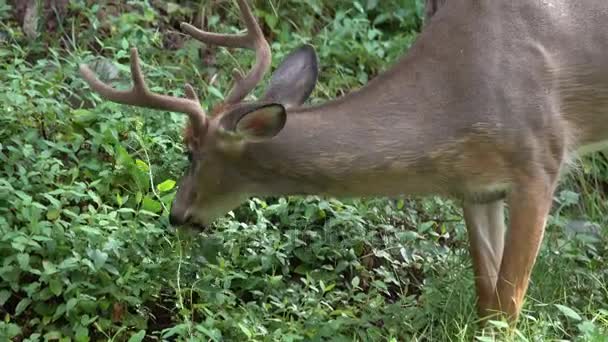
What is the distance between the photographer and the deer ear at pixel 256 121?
20.8 ft

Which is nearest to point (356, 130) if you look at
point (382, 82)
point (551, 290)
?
point (382, 82)

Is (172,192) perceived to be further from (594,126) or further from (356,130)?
(594,126)

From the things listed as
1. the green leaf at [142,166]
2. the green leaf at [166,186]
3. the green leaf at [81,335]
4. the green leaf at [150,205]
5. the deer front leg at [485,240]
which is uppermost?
the green leaf at [166,186]

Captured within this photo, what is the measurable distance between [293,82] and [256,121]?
2.21 ft

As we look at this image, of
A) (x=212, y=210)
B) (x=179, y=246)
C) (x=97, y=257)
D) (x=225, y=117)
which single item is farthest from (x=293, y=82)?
(x=97, y=257)

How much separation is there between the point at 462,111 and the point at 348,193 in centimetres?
66

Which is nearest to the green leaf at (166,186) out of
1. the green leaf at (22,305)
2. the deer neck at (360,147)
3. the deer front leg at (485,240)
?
the deer neck at (360,147)

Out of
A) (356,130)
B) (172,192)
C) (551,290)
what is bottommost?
(551,290)

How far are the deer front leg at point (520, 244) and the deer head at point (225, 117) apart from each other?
1.20 metres

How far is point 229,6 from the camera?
968 centimetres

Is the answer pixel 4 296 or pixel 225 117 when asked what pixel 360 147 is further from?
pixel 4 296

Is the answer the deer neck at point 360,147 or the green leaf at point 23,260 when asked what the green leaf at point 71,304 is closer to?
the green leaf at point 23,260

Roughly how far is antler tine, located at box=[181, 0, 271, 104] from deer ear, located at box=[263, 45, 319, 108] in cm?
16

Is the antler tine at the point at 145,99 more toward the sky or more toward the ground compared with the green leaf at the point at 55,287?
more toward the sky
